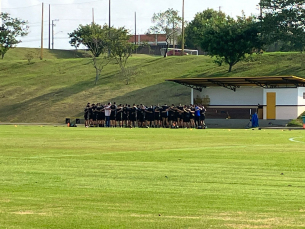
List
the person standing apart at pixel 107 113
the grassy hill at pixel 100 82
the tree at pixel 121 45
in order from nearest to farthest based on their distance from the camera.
Answer: the person standing apart at pixel 107 113 → the grassy hill at pixel 100 82 → the tree at pixel 121 45

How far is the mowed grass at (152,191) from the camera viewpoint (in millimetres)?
8664

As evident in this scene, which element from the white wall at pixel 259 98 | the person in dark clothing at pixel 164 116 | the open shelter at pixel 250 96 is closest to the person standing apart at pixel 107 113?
the person in dark clothing at pixel 164 116

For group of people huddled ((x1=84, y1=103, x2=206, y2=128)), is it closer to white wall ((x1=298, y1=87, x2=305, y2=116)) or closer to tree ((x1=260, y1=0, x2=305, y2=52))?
white wall ((x1=298, y1=87, x2=305, y2=116))

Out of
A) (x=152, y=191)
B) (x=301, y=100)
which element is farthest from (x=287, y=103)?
(x=152, y=191)

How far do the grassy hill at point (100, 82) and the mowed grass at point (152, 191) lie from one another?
1983 inches

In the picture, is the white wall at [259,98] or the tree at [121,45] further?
the tree at [121,45]

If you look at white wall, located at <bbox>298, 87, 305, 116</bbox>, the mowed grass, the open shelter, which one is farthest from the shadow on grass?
the mowed grass

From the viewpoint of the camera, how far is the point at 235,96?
191ft

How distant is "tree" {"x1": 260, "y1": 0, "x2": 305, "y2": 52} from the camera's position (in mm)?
73062

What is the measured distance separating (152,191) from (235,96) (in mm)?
47720

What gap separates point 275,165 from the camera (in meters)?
16.3

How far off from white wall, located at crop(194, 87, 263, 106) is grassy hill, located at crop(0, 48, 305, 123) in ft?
26.1

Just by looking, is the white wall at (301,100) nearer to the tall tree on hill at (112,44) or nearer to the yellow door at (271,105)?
the yellow door at (271,105)

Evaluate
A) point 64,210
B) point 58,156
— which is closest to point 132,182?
point 64,210
